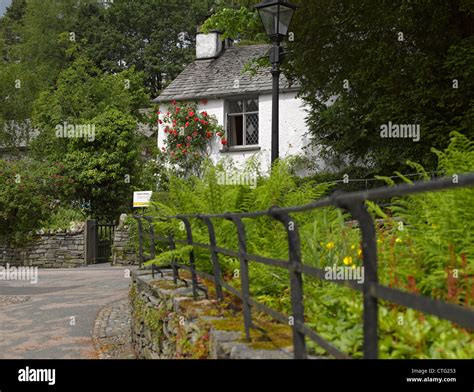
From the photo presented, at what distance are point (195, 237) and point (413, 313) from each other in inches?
113

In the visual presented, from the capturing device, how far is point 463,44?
10.4 metres

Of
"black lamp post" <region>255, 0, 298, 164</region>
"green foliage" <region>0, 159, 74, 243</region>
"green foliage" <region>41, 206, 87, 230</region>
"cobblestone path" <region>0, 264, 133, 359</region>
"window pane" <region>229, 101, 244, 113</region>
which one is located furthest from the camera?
"window pane" <region>229, 101, 244, 113</region>

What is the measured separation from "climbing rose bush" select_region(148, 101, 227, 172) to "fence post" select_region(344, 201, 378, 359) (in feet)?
65.6

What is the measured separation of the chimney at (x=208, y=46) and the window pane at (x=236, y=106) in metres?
3.55

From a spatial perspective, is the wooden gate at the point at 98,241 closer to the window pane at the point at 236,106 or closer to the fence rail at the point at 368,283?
the window pane at the point at 236,106

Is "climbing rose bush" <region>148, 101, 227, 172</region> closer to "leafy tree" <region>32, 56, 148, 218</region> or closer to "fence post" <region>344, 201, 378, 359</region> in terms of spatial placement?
"leafy tree" <region>32, 56, 148, 218</region>

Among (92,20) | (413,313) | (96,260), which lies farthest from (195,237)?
(92,20)

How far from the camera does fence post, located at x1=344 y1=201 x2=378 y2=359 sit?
7.23 feet

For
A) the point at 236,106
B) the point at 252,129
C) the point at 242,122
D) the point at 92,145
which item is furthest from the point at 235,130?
the point at 92,145

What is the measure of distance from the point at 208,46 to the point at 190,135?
210 inches

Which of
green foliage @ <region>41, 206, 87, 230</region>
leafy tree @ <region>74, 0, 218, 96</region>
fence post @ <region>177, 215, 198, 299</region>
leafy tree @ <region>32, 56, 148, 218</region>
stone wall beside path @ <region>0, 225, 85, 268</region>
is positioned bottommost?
stone wall beside path @ <region>0, 225, 85, 268</region>

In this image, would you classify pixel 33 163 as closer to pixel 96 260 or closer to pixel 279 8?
pixel 96 260

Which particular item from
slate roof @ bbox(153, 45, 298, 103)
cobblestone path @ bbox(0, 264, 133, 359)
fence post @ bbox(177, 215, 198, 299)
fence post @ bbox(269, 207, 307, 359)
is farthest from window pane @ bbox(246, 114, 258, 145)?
fence post @ bbox(269, 207, 307, 359)

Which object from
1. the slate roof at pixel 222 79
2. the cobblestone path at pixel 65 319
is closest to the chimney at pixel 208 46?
the slate roof at pixel 222 79
